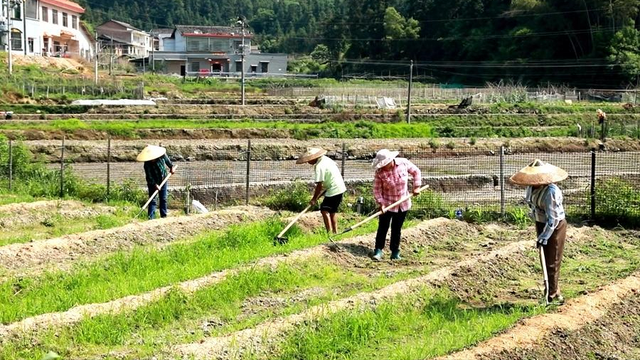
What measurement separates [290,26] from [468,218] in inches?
5270

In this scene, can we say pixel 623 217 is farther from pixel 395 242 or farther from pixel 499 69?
A: pixel 499 69

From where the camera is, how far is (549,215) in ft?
29.4

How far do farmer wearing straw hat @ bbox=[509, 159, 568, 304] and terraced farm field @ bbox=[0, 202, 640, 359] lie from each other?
36 cm

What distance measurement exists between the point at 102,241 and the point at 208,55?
242 ft

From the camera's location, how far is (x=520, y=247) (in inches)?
463

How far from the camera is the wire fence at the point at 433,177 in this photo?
1535 centimetres

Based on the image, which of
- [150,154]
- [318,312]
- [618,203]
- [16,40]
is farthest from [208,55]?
[318,312]

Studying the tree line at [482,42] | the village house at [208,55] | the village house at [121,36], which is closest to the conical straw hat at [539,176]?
the tree line at [482,42]

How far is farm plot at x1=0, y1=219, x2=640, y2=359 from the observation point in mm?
7586

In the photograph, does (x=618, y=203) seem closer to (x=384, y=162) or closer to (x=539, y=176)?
(x=384, y=162)

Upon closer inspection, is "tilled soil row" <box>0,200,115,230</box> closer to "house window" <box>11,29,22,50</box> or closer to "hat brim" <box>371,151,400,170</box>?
"hat brim" <box>371,151,400,170</box>

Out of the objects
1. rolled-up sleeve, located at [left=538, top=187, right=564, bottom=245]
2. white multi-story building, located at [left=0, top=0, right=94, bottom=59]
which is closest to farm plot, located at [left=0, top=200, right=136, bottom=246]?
rolled-up sleeve, located at [left=538, top=187, right=564, bottom=245]

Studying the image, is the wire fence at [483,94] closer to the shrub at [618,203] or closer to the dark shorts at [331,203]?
the shrub at [618,203]

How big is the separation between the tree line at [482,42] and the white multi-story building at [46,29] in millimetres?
14244
